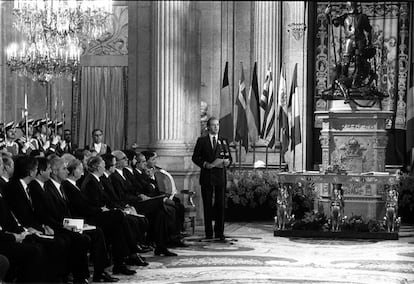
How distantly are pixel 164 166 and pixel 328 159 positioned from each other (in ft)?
8.85

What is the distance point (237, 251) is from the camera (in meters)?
12.7

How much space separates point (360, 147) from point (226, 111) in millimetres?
2273

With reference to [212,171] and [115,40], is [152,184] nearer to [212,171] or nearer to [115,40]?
[212,171]

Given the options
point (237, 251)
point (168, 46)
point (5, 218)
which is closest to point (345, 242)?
point (237, 251)

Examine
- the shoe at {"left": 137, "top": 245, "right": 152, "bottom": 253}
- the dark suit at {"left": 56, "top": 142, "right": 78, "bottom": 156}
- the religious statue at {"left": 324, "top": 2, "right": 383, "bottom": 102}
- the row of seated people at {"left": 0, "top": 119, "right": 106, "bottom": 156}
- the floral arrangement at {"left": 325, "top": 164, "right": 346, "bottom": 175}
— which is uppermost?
the religious statue at {"left": 324, "top": 2, "right": 383, "bottom": 102}

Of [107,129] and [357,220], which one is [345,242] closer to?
[357,220]

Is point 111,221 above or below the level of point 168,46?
below

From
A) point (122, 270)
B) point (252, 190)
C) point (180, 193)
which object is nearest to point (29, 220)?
point (122, 270)

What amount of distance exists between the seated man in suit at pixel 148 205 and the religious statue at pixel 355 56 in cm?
507

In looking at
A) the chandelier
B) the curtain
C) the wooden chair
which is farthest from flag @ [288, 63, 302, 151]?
the curtain

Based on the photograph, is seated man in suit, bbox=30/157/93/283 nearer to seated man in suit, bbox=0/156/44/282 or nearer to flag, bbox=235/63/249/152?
seated man in suit, bbox=0/156/44/282

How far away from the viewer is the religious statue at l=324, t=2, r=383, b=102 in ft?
52.3

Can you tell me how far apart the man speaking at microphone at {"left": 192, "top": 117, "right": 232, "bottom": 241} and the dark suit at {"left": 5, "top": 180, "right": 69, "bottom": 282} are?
190 inches

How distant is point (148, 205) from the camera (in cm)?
1192
